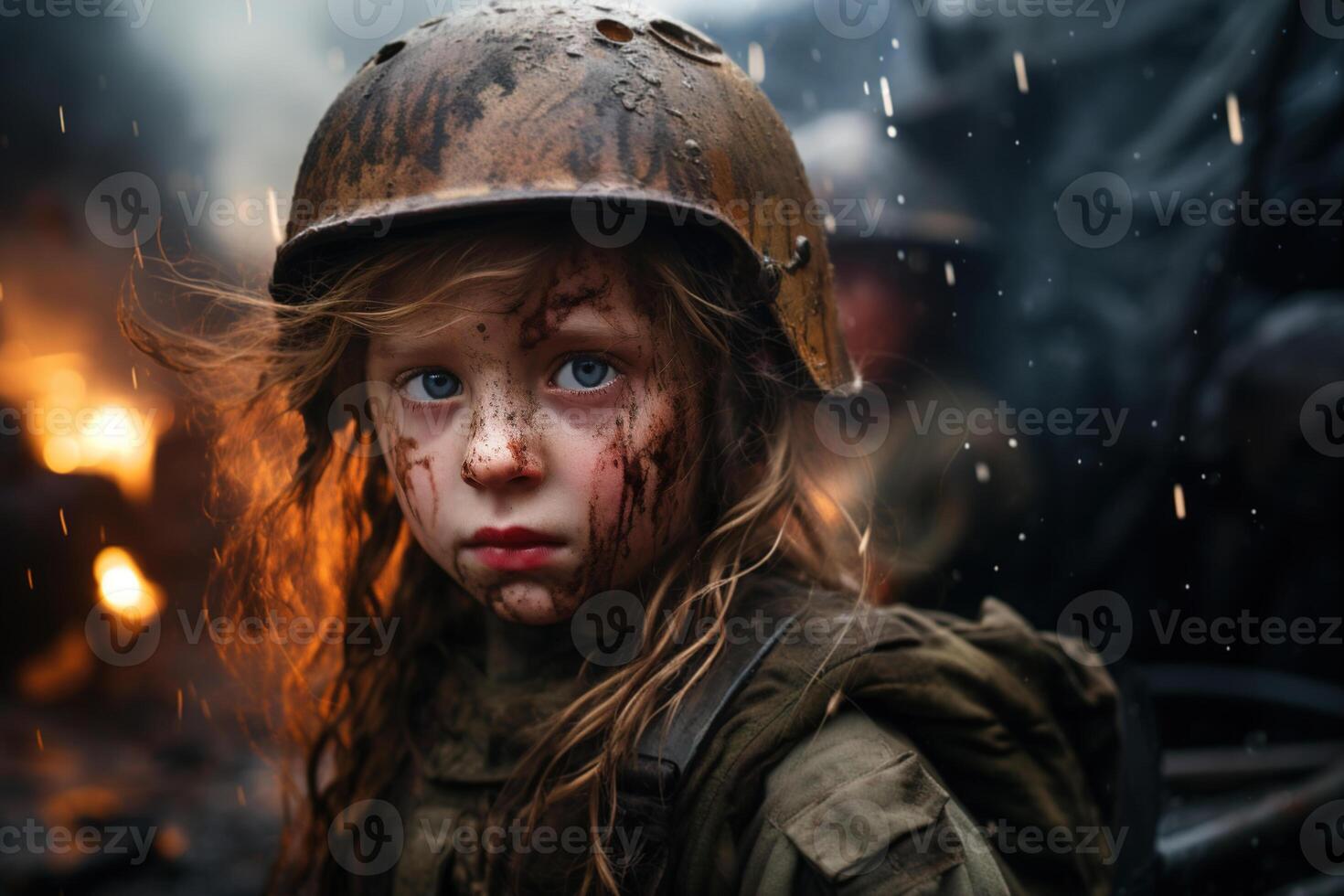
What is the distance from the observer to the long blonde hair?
1303 millimetres

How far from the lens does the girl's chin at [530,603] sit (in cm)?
131

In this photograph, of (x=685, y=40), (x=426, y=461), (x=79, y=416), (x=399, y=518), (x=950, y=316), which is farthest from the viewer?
(x=79, y=416)

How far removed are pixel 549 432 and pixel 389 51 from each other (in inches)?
28.4

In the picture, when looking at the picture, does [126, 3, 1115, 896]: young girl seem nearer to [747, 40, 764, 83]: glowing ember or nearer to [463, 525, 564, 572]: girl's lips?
[463, 525, 564, 572]: girl's lips

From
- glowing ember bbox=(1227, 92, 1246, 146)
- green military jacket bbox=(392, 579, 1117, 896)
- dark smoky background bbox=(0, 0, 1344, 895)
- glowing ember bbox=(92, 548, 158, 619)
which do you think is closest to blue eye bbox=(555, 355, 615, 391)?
green military jacket bbox=(392, 579, 1117, 896)

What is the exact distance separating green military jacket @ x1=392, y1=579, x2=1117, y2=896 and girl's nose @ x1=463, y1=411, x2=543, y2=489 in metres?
0.42

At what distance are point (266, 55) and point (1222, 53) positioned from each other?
14.2 ft

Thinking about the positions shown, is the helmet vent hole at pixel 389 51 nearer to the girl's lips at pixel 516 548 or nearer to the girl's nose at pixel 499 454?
the girl's nose at pixel 499 454

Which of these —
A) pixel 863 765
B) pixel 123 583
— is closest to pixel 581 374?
pixel 863 765

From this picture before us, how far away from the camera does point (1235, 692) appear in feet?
8.43

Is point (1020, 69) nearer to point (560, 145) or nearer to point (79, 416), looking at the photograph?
point (560, 145)

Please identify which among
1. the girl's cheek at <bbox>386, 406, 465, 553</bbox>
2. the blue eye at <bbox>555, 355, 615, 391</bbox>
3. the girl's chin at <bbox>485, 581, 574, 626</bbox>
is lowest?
the girl's chin at <bbox>485, 581, 574, 626</bbox>

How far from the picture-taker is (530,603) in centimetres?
131

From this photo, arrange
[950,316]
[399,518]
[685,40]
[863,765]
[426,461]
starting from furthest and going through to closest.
Result: [950,316] < [399,518] < [685,40] < [426,461] < [863,765]
